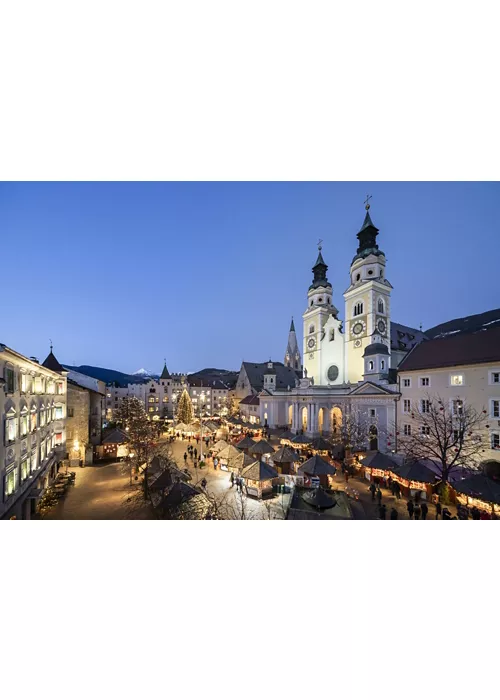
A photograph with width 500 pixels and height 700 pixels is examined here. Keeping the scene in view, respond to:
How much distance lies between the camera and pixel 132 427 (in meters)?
19.3

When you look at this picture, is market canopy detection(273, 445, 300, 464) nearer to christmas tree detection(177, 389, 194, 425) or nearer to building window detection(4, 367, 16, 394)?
building window detection(4, 367, 16, 394)

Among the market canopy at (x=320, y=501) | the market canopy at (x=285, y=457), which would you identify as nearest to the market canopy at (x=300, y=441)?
the market canopy at (x=285, y=457)

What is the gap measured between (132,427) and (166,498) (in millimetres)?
10299

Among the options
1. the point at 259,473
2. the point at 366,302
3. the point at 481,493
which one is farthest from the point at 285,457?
the point at 366,302

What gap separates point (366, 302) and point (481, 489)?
19.8 metres

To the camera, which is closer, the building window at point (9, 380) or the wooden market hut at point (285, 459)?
the building window at point (9, 380)

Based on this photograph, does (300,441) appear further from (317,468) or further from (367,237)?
(367,237)

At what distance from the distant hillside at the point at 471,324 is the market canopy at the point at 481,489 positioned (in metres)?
10.5

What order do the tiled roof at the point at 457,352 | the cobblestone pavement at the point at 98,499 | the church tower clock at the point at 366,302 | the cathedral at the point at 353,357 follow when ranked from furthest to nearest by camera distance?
the church tower clock at the point at 366,302
the cathedral at the point at 353,357
the tiled roof at the point at 457,352
the cobblestone pavement at the point at 98,499

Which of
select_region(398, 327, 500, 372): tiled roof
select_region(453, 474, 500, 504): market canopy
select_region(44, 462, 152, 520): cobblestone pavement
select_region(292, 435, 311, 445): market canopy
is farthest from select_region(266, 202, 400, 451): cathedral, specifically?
select_region(44, 462, 152, 520): cobblestone pavement

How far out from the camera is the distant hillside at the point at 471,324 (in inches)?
780

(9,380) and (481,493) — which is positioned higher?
(9,380)

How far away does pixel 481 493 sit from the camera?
973 centimetres

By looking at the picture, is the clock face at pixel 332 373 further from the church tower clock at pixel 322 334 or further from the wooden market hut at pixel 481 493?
the wooden market hut at pixel 481 493
